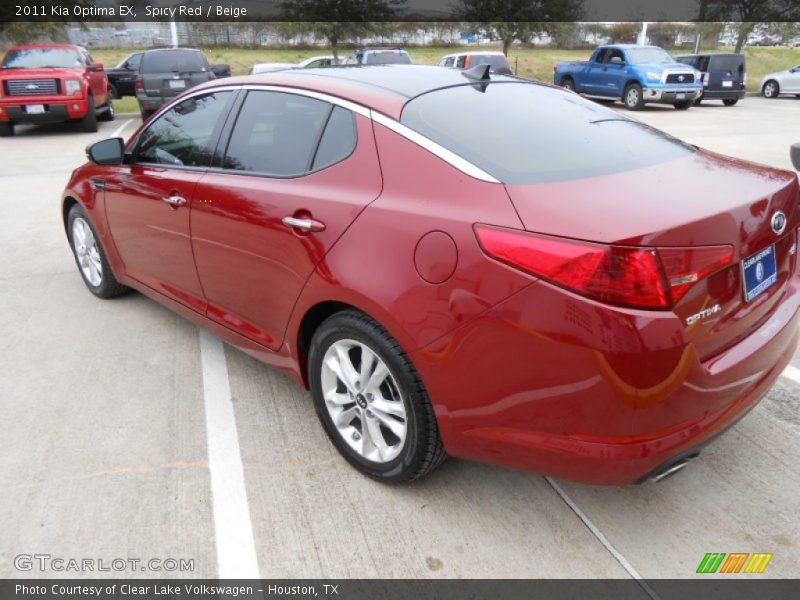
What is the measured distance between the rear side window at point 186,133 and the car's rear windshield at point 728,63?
66.7 ft

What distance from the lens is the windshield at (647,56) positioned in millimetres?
18797

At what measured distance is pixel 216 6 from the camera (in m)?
29.3

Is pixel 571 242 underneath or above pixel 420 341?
above

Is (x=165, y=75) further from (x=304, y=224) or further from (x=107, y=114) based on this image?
(x=304, y=224)

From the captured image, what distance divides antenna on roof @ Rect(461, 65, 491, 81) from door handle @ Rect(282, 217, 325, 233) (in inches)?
44.0

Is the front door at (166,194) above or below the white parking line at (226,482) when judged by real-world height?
above

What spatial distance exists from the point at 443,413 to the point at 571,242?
0.76 m

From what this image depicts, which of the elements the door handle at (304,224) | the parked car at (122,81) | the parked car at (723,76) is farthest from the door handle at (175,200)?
the parked car at (723,76)

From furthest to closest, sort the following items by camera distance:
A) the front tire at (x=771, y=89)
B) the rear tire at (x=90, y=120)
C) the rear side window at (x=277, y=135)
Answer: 1. the front tire at (x=771, y=89)
2. the rear tire at (x=90, y=120)
3. the rear side window at (x=277, y=135)

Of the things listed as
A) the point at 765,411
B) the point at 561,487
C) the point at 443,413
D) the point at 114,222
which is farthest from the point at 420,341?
the point at 114,222

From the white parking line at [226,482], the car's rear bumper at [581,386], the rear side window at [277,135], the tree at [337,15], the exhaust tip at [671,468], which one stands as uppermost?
the tree at [337,15]

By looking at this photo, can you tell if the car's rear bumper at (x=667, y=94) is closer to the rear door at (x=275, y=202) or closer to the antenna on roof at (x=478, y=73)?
the antenna on roof at (x=478, y=73)

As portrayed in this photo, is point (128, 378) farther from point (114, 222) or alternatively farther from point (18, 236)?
point (18, 236)

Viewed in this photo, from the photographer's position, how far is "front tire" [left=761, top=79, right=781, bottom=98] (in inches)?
910
